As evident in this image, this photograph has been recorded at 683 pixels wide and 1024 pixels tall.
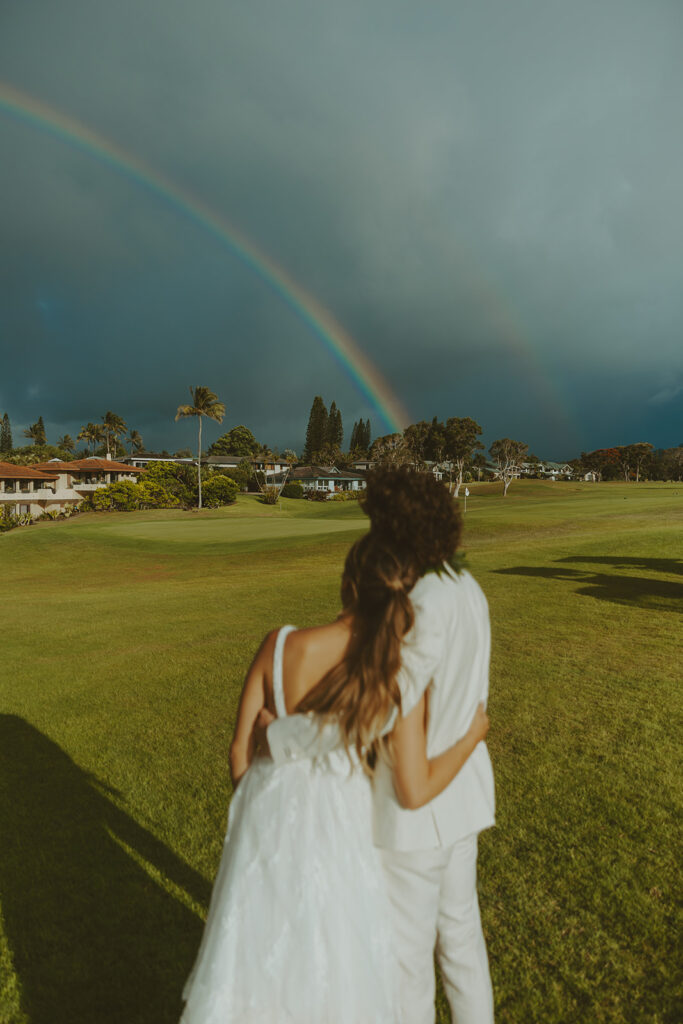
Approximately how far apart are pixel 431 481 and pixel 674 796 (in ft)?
15.3

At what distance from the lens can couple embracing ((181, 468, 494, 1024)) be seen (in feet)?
6.49

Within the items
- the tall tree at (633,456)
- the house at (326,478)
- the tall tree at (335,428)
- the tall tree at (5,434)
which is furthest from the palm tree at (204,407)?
the tall tree at (5,434)

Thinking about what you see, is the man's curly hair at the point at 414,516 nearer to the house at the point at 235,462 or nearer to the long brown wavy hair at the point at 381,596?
the long brown wavy hair at the point at 381,596

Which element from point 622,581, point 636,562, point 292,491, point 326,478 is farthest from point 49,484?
point 622,581

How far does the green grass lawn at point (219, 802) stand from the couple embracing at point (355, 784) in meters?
1.59

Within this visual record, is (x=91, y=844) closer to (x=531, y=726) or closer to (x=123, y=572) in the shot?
(x=531, y=726)

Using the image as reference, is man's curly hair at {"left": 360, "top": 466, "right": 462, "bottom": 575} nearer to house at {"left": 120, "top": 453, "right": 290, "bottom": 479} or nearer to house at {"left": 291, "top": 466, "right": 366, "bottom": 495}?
house at {"left": 291, "top": 466, "right": 366, "bottom": 495}

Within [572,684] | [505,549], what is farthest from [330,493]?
[572,684]

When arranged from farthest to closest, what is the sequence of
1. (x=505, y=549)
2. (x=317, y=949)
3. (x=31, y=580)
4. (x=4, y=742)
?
(x=505, y=549), (x=31, y=580), (x=4, y=742), (x=317, y=949)

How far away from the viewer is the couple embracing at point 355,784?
6.49 feet

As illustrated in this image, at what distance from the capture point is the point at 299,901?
2020 mm

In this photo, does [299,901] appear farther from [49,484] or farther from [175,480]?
[49,484]

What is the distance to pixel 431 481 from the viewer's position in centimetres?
215

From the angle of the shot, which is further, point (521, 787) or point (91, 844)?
point (521, 787)
